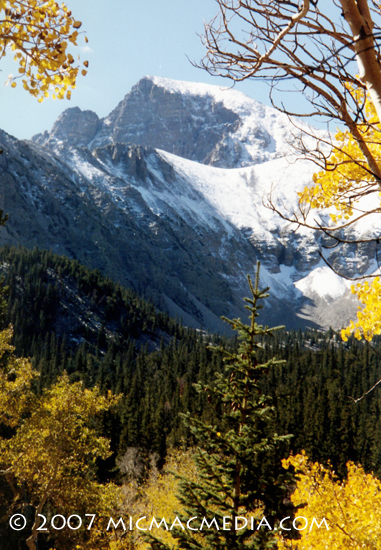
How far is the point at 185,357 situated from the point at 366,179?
8349 centimetres

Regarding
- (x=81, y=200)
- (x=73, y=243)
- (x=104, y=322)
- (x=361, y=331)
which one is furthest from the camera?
(x=81, y=200)

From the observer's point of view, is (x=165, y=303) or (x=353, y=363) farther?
(x=165, y=303)

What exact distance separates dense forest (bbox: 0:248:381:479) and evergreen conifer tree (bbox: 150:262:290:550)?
81 centimetres

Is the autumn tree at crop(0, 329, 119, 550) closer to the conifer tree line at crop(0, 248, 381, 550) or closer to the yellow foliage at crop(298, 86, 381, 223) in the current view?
the conifer tree line at crop(0, 248, 381, 550)

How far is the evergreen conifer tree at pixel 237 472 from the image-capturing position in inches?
321

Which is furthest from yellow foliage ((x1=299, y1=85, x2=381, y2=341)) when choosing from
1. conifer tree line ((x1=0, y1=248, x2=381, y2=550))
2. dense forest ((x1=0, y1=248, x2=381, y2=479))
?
dense forest ((x1=0, y1=248, x2=381, y2=479))

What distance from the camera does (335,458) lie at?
46.2 metres

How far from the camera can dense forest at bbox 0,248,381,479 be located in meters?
45.7

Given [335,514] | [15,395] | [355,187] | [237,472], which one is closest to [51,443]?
[15,395]

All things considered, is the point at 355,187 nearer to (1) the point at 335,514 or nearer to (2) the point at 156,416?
(1) the point at 335,514

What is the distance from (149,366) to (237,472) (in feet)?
253

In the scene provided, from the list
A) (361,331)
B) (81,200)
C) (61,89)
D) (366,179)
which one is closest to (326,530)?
(361,331)

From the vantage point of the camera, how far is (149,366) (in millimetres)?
83500

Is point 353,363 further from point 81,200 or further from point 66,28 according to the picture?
point 81,200
